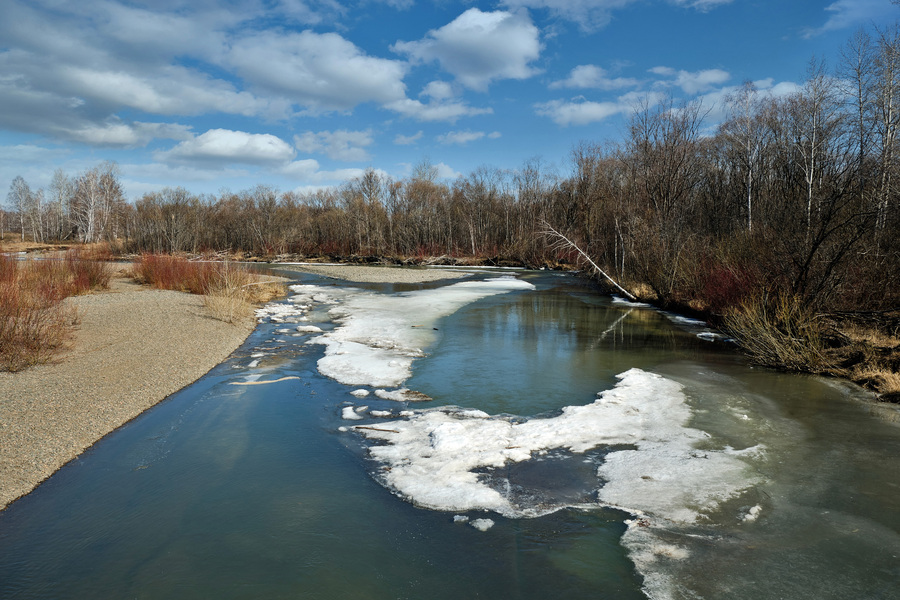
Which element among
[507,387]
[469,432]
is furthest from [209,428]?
[507,387]

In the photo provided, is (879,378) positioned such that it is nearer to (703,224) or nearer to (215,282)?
(215,282)

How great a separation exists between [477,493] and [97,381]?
7.27 metres

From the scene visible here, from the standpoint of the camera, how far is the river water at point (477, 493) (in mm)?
4184

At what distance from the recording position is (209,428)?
752cm

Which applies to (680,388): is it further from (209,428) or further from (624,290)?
(624,290)

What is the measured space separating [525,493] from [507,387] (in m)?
4.02

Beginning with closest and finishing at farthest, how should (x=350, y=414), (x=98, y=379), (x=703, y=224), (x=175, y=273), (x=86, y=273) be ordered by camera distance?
(x=350, y=414) < (x=98, y=379) < (x=86, y=273) < (x=175, y=273) < (x=703, y=224)

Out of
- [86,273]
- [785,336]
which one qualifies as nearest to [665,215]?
[785,336]

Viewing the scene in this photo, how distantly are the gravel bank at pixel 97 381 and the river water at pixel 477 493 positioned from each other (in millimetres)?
342

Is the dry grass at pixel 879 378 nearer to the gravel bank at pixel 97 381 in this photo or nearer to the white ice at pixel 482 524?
the white ice at pixel 482 524

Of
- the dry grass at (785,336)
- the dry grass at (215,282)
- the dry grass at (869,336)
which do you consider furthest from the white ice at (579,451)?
the dry grass at (215,282)

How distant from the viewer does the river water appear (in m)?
4.18

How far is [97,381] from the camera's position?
8.75m

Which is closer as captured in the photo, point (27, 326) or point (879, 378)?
point (879, 378)
